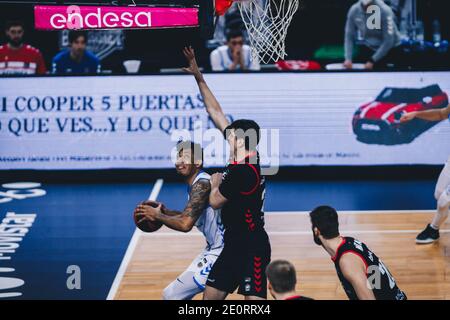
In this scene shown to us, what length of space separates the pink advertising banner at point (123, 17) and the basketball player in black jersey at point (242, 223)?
2.11 meters

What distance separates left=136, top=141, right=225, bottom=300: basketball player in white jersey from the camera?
25.8 ft

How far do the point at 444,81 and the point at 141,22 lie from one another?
19.4ft

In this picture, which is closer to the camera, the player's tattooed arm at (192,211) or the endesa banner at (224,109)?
the player's tattooed arm at (192,211)

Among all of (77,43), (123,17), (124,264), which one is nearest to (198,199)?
(123,17)

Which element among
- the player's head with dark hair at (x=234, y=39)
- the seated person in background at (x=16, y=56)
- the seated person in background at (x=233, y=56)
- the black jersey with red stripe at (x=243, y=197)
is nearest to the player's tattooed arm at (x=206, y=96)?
the black jersey with red stripe at (x=243, y=197)

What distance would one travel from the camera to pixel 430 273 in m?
10.2

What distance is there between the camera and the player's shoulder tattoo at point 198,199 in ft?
25.8

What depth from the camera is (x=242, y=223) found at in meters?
7.89

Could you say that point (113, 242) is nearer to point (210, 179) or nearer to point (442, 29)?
point (210, 179)

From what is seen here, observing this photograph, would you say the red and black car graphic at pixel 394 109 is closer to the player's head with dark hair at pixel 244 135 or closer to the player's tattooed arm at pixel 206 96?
the player's tattooed arm at pixel 206 96

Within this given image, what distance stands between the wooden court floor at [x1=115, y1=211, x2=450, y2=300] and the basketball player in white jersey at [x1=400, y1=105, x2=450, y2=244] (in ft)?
0.39

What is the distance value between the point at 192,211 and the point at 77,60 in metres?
7.17

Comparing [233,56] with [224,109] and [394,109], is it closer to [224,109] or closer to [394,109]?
[224,109]
